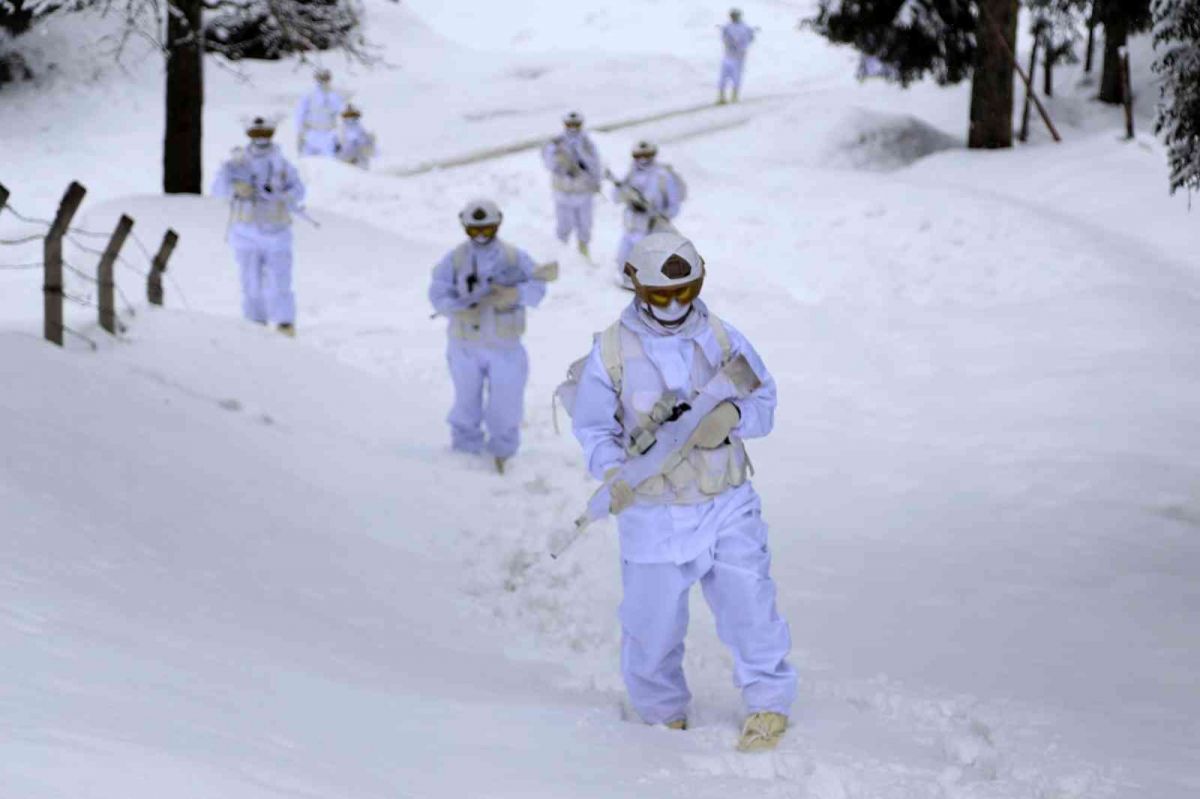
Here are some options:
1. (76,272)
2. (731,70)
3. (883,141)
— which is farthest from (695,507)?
(731,70)

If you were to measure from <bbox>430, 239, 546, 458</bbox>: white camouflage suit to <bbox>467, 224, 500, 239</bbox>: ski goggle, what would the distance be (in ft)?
0.28

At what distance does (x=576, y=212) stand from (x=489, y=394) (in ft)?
25.3

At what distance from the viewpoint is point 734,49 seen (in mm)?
27844

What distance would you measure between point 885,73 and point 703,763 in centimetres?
1961

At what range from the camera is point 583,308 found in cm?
1596

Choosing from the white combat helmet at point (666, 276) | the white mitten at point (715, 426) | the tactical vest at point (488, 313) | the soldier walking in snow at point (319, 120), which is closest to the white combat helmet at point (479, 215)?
the tactical vest at point (488, 313)

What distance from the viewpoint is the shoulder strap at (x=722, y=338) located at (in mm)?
5438

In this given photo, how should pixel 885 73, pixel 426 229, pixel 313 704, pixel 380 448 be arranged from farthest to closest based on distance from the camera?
pixel 885 73 < pixel 426 229 < pixel 380 448 < pixel 313 704

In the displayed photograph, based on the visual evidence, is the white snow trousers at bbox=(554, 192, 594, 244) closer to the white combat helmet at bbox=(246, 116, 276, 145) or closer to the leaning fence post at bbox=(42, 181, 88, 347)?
the white combat helmet at bbox=(246, 116, 276, 145)

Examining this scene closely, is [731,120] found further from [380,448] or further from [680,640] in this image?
[680,640]

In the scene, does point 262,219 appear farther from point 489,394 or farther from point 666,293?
point 666,293

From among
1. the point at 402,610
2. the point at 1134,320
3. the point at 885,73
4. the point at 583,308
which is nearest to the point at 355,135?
the point at 885,73

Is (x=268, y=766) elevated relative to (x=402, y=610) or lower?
elevated

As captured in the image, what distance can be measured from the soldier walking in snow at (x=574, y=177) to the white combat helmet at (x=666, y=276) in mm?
12436
